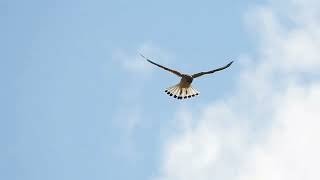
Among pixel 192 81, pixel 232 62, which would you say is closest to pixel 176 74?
pixel 192 81

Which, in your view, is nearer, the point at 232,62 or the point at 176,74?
the point at 232,62

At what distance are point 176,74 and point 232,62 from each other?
234 inches

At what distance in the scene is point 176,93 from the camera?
7762cm

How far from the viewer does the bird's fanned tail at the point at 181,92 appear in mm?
77250

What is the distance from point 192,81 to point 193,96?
41.5 inches

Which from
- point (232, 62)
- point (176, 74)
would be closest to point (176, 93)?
point (176, 74)

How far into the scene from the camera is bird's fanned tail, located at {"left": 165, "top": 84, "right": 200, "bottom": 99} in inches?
3041

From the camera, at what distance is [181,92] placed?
7781 centimetres

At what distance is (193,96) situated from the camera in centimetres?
7706

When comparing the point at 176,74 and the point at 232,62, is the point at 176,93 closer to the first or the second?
the point at 176,74

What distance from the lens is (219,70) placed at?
75.2 metres

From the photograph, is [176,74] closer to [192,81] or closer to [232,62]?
[192,81]

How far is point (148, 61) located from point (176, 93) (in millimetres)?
4793

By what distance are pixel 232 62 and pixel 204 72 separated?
4331 mm
